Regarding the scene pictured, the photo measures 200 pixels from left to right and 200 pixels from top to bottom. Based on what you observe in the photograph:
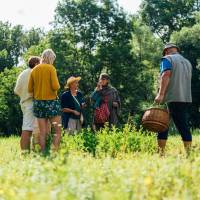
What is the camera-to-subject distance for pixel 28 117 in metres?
9.69

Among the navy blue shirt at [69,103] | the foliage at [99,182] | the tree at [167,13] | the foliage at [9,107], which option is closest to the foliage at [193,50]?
the tree at [167,13]

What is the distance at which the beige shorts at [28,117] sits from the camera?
31.7 feet

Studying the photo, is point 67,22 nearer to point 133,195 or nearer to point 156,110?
point 156,110

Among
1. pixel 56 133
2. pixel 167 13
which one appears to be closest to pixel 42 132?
pixel 56 133

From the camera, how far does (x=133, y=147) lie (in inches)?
400

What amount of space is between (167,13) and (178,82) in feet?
147

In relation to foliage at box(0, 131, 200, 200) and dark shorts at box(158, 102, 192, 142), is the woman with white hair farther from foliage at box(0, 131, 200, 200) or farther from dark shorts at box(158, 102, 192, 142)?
foliage at box(0, 131, 200, 200)

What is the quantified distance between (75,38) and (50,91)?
125 ft

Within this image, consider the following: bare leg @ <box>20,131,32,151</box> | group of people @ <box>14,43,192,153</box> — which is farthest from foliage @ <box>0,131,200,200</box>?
bare leg @ <box>20,131,32,151</box>

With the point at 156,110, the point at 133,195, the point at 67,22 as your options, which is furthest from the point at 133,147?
the point at 67,22

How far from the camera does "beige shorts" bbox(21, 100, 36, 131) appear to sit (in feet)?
31.7

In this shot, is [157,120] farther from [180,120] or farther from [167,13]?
[167,13]

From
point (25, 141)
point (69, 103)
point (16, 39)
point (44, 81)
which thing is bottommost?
point (25, 141)

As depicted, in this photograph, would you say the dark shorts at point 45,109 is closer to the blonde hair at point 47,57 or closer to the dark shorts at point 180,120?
the blonde hair at point 47,57
